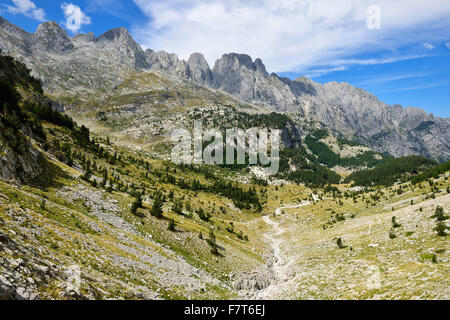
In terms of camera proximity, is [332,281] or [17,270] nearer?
[17,270]

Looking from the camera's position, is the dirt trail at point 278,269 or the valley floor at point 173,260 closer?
the valley floor at point 173,260

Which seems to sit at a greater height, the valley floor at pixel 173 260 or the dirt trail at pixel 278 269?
the valley floor at pixel 173 260

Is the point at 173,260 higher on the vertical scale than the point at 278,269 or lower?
higher

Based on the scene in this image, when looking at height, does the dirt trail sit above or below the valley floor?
below

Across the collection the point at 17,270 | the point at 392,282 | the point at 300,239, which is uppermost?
the point at 17,270

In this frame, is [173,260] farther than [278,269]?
No

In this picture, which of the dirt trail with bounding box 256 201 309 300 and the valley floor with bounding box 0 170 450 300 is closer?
the valley floor with bounding box 0 170 450 300

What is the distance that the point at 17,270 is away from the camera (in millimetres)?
14664
